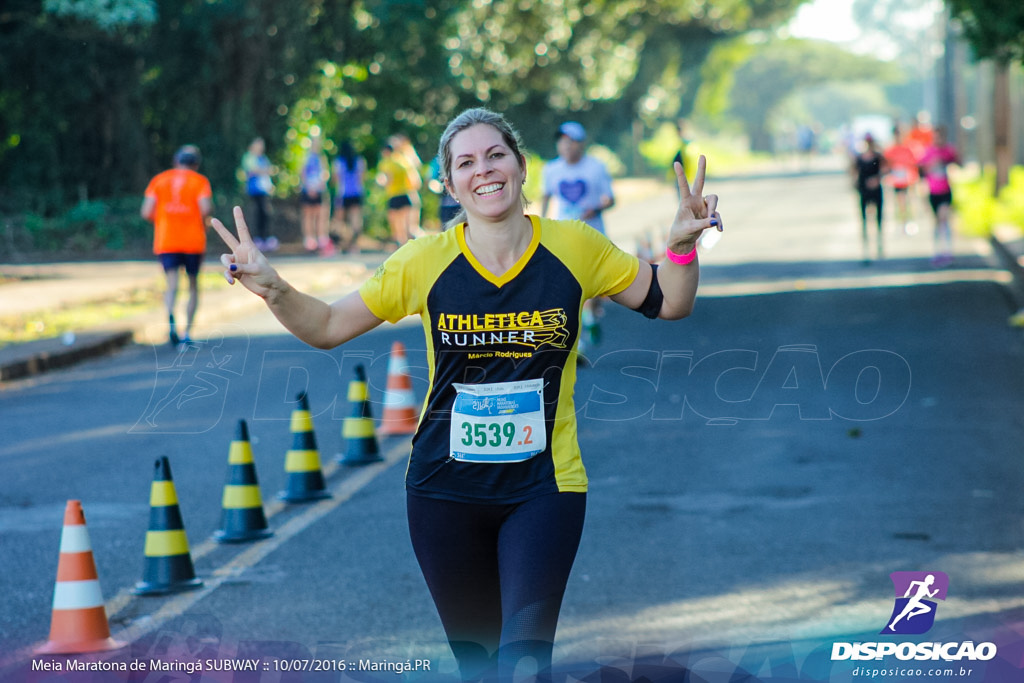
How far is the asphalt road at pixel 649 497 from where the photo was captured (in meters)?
6.11

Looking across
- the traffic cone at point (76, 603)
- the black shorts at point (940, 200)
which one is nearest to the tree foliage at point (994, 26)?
the black shorts at point (940, 200)

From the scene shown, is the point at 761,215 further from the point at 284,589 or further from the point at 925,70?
the point at 925,70

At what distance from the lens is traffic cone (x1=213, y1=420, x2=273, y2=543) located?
788cm

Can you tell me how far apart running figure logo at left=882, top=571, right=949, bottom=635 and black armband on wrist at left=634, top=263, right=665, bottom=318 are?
2206mm

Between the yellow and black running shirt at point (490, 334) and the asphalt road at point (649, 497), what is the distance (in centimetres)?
106

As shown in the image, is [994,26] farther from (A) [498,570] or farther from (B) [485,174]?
(A) [498,570]

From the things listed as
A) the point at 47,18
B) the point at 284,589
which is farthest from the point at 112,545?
the point at 47,18

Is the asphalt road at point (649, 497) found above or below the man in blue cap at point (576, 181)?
below

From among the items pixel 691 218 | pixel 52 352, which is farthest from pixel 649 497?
pixel 52 352

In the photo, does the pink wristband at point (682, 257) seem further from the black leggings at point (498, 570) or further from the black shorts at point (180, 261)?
the black shorts at point (180, 261)

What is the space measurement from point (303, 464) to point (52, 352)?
23.8 ft

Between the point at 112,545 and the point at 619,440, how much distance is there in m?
3.91

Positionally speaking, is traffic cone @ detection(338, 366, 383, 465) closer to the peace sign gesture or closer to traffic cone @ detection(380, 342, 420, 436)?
traffic cone @ detection(380, 342, 420, 436)

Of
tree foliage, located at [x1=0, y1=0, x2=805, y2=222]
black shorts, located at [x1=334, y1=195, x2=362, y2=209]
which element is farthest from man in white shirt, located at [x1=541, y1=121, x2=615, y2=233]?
tree foliage, located at [x1=0, y1=0, x2=805, y2=222]
